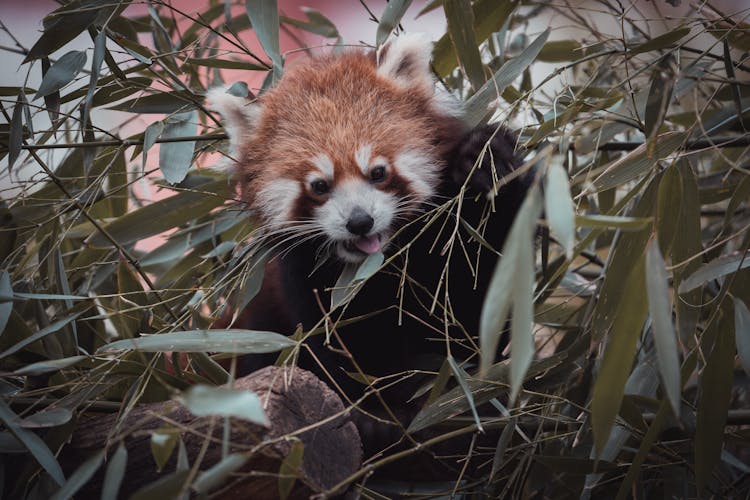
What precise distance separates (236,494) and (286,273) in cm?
97

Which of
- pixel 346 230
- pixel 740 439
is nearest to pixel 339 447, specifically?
pixel 346 230

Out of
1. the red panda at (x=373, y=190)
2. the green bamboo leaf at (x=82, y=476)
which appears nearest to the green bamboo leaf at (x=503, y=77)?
the red panda at (x=373, y=190)

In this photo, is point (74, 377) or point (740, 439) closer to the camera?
point (740, 439)

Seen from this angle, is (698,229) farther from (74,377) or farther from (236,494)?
(74,377)

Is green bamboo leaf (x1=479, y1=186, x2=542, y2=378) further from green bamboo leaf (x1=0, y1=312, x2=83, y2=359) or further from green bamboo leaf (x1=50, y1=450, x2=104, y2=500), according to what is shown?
green bamboo leaf (x1=0, y1=312, x2=83, y2=359)

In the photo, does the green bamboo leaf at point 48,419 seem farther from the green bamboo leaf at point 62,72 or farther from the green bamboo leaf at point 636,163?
the green bamboo leaf at point 636,163

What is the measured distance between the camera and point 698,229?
1545 millimetres

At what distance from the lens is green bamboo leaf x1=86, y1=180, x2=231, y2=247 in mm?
2248

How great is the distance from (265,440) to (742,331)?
904 millimetres

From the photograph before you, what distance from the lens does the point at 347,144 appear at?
2.01 metres

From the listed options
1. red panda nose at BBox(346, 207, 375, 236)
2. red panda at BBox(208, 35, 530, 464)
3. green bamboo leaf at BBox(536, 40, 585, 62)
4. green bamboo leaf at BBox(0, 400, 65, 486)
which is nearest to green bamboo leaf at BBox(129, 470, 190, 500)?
green bamboo leaf at BBox(0, 400, 65, 486)

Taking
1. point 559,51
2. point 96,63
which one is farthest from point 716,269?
point 96,63

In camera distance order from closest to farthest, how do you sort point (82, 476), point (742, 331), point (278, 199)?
point (82, 476)
point (742, 331)
point (278, 199)

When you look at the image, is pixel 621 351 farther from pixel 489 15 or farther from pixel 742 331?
pixel 489 15
